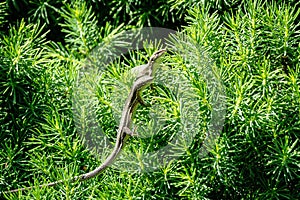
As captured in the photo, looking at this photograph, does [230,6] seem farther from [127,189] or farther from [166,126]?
[127,189]

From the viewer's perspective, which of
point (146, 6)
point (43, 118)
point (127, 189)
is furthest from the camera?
point (146, 6)

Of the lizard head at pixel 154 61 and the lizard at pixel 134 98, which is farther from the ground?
the lizard head at pixel 154 61

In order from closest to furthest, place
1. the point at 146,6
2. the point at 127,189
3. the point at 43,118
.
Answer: the point at 127,189 → the point at 43,118 → the point at 146,6

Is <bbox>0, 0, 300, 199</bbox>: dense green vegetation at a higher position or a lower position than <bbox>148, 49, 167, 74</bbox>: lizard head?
lower

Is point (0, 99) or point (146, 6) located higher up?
point (146, 6)

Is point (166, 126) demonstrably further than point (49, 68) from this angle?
No

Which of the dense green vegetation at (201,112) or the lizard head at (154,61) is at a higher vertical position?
the lizard head at (154,61)

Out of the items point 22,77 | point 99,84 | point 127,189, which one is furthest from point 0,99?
point 127,189

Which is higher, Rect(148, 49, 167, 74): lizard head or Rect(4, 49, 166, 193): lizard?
Rect(148, 49, 167, 74): lizard head
